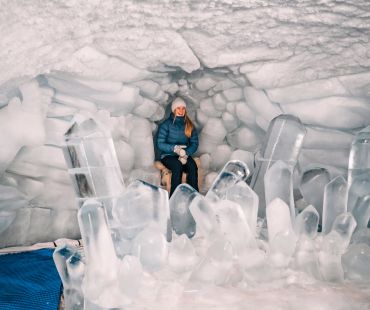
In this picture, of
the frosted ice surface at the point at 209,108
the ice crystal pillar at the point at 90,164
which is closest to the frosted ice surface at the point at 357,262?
the ice crystal pillar at the point at 90,164

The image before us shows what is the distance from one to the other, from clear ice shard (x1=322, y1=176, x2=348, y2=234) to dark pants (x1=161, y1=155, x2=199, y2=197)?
5.14 ft

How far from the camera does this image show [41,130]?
236 cm

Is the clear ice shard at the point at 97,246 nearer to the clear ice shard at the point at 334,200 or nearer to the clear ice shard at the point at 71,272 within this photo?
the clear ice shard at the point at 71,272

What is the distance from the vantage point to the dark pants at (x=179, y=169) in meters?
3.27

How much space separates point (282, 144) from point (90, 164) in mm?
1170

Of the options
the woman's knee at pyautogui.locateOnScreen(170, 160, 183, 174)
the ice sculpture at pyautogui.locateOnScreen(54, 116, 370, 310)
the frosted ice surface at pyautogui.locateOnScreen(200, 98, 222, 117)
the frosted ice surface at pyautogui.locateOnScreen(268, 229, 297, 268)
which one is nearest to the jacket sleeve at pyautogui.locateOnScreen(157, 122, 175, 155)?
the woman's knee at pyautogui.locateOnScreen(170, 160, 183, 174)

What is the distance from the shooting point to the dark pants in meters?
3.27

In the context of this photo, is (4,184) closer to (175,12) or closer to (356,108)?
(175,12)

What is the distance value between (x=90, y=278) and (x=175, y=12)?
1.44 metres

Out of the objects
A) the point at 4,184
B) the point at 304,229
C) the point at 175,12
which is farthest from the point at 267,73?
the point at 4,184

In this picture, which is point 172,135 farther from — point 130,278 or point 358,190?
point 130,278

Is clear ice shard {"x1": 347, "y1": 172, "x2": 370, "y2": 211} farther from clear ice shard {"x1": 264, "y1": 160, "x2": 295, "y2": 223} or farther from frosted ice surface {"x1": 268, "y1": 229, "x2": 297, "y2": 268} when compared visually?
frosted ice surface {"x1": 268, "y1": 229, "x2": 297, "y2": 268}

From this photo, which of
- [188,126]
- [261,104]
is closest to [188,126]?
[188,126]

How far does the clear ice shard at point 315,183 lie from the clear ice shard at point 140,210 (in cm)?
91
